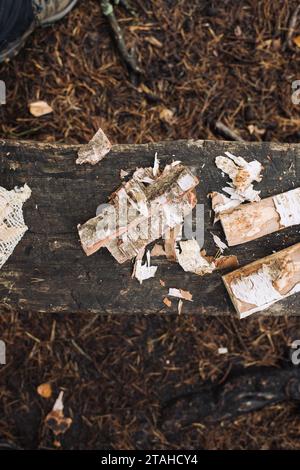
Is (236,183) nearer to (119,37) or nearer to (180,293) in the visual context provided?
(180,293)

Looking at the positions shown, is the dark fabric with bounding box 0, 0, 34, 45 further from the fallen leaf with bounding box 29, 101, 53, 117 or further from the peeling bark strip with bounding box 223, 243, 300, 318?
the peeling bark strip with bounding box 223, 243, 300, 318

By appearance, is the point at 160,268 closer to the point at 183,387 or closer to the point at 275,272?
the point at 275,272

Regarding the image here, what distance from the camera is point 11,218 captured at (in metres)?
1.69

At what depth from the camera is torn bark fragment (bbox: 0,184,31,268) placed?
1678 millimetres

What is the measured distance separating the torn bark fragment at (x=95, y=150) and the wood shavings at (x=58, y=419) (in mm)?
1405

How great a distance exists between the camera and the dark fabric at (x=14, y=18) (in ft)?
6.59

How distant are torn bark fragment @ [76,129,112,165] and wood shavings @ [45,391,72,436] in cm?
140

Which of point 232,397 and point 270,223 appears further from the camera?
point 232,397

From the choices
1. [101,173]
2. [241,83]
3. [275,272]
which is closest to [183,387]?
[275,272]

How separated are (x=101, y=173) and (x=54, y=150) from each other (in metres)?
0.19

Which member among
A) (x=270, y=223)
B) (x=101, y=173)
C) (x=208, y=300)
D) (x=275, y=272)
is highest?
(x=101, y=173)

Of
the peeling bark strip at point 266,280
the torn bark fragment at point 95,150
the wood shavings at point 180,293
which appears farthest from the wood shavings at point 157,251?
the torn bark fragment at point 95,150

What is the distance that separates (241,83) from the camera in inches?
96.1

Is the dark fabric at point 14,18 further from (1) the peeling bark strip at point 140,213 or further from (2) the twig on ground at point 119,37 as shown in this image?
(1) the peeling bark strip at point 140,213
